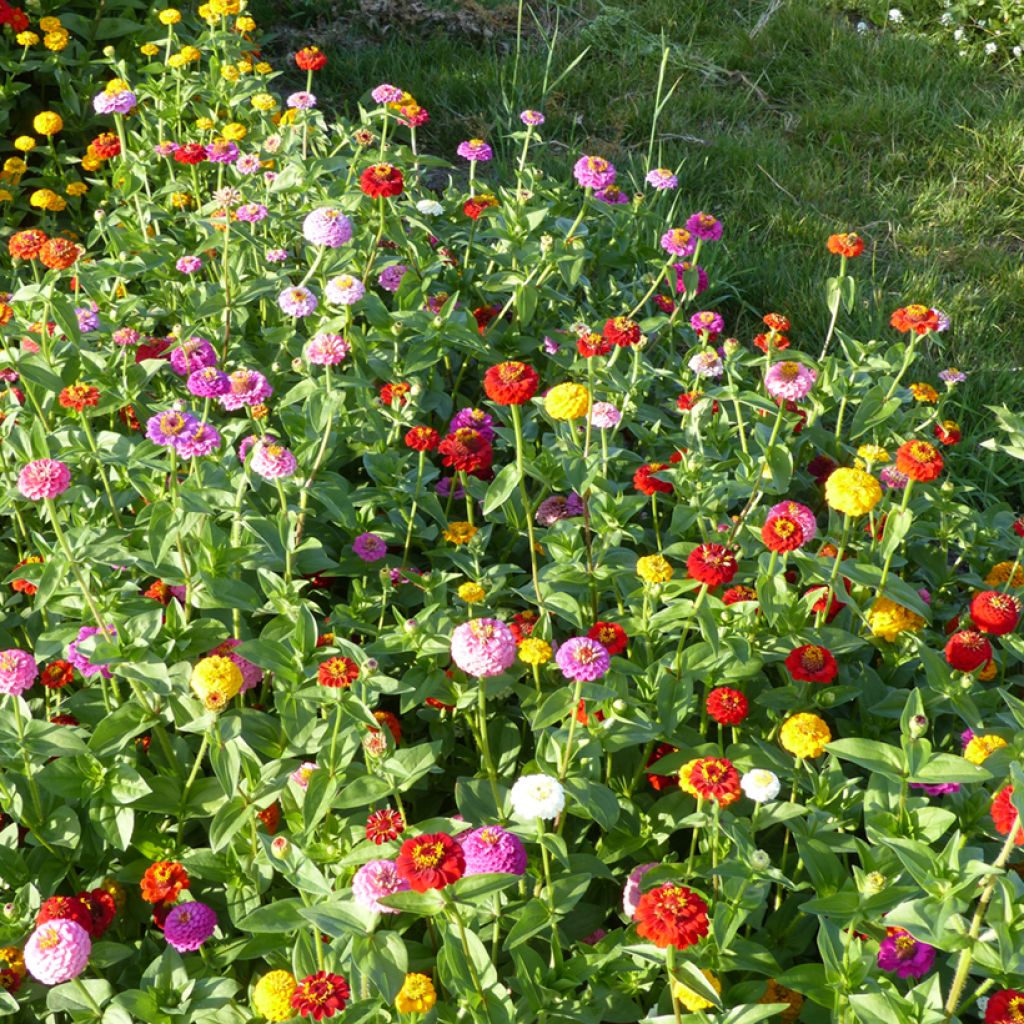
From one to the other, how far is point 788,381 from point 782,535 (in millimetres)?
518

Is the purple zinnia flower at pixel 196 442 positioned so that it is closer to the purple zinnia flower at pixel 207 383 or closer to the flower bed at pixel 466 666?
the flower bed at pixel 466 666

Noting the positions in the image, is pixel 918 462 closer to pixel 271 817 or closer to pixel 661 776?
pixel 661 776

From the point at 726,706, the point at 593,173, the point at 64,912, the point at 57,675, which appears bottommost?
the point at 57,675

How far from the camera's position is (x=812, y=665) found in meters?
1.79

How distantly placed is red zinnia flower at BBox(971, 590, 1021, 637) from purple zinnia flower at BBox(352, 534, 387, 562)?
1.02 m

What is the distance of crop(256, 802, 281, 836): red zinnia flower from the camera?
1774mm

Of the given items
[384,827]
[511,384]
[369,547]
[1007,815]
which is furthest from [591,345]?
[1007,815]

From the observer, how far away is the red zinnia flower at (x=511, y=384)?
176 cm

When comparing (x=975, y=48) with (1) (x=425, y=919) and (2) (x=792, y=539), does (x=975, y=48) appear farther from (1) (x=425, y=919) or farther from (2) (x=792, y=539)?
(1) (x=425, y=919)

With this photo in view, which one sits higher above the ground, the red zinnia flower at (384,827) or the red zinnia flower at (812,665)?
the red zinnia flower at (812,665)

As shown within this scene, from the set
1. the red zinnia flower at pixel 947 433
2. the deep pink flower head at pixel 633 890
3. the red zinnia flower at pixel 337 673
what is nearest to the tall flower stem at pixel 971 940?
the deep pink flower head at pixel 633 890

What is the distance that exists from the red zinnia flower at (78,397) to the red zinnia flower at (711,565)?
3.52 ft

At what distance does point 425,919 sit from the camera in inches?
68.6

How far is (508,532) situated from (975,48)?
3.71 metres
